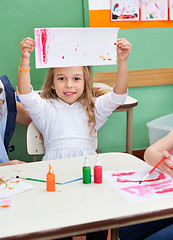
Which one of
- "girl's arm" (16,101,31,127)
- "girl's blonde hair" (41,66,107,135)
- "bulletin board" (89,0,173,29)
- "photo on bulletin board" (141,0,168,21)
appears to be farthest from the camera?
"photo on bulletin board" (141,0,168,21)

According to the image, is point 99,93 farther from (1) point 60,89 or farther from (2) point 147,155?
(2) point 147,155

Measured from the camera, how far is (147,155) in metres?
1.39

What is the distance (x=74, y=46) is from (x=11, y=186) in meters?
0.86

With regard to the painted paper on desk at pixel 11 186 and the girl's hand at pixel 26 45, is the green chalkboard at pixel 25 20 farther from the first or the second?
the painted paper on desk at pixel 11 186

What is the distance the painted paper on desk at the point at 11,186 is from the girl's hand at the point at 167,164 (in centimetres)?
46

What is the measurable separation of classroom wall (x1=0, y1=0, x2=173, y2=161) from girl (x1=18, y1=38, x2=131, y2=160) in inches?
36.8

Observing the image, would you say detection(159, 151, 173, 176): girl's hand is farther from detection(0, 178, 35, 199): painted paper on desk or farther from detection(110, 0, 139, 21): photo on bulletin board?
detection(110, 0, 139, 21): photo on bulletin board

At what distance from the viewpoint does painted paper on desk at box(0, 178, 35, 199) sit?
1120mm

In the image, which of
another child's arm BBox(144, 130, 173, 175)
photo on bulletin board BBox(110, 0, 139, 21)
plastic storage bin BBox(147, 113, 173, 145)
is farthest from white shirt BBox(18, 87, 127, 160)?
photo on bulletin board BBox(110, 0, 139, 21)

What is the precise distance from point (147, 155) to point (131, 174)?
6.3 inches

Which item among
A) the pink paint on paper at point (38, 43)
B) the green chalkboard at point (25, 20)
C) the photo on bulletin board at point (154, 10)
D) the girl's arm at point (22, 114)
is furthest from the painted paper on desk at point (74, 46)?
the photo on bulletin board at point (154, 10)

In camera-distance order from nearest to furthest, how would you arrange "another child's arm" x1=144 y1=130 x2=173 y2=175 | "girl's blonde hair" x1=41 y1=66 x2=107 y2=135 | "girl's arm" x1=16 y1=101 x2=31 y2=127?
"another child's arm" x1=144 y1=130 x2=173 y2=175, "girl's blonde hair" x1=41 y1=66 x2=107 y2=135, "girl's arm" x1=16 y1=101 x2=31 y2=127

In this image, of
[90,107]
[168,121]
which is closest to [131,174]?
[90,107]

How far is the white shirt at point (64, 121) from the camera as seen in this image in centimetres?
186
